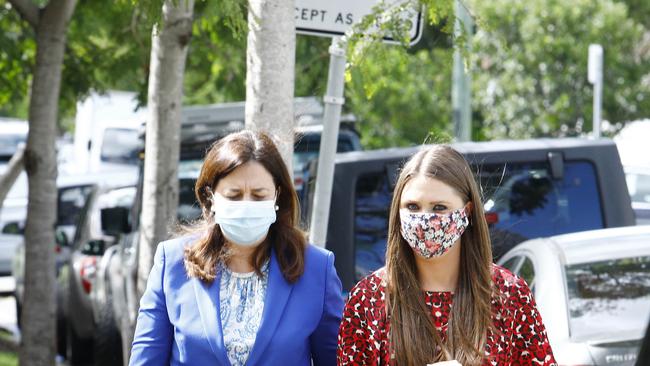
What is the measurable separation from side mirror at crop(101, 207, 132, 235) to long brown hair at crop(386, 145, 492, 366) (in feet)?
23.9

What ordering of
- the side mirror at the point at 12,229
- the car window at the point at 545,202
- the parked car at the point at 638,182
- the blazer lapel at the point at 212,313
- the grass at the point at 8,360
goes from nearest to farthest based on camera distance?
the blazer lapel at the point at 212,313
the car window at the point at 545,202
the grass at the point at 8,360
the parked car at the point at 638,182
the side mirror at the point at 12,229

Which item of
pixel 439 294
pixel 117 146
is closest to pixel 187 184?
pixel 439 294

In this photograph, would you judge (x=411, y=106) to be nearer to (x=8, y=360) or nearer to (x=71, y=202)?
(x=71, y=202)

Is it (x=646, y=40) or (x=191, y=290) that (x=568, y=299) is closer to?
(x=191, y=290)

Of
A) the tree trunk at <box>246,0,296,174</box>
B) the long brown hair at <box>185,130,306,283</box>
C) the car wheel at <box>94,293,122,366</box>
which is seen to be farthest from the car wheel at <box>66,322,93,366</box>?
the long brown hair at <box>185,130,306,283</box>

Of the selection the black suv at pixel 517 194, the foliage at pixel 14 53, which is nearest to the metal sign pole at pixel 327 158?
the black suv at pixel 517 194

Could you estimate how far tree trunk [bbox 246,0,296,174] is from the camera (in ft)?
17.3

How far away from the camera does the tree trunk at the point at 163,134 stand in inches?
303

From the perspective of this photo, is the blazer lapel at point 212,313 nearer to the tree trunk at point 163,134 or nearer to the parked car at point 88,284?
the tree trunk at point 163,134

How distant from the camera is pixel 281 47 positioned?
5.29 m

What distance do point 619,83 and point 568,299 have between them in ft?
69.1

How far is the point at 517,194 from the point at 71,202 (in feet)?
41.7

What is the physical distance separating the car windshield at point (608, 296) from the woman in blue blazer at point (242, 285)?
200 centimetres

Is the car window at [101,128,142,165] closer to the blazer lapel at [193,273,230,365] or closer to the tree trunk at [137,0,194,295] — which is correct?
the tree trunk at [137,0,194,295]
